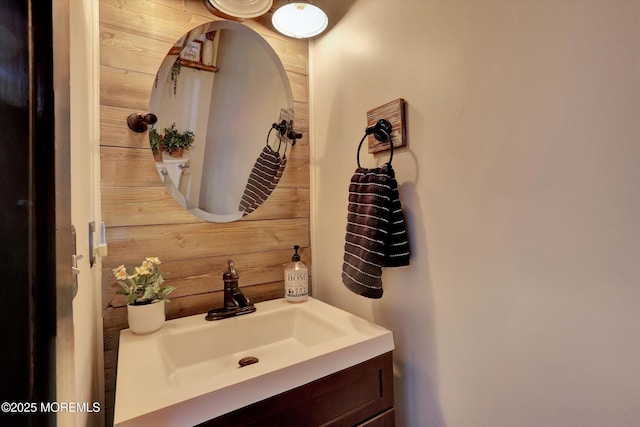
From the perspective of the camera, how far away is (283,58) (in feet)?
4.38

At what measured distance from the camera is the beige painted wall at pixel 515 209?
0.56 meters

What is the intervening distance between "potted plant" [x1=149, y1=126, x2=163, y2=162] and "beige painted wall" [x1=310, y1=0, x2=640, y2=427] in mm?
765

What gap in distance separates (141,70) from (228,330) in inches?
37.0

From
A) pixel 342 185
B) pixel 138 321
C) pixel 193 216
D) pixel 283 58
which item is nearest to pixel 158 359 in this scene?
pixel 138 321

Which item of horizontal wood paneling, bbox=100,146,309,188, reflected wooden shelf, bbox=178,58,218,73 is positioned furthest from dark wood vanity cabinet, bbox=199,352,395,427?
reflected wooden shelf, bbox=178,58,218,73

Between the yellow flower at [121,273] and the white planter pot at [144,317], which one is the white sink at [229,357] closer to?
the white planter pot at [144,317]

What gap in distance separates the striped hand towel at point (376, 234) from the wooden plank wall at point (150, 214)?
46cm

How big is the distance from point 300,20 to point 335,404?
1327 millimetres

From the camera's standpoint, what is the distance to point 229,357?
40.5 inches

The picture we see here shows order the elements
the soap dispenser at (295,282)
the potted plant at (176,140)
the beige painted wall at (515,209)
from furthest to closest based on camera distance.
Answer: the soap dispenser at (295,282), the potted plant at (176,140), the beige painted wall at (515,209)

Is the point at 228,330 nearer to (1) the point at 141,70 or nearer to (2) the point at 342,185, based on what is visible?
(2) the point at 342,185

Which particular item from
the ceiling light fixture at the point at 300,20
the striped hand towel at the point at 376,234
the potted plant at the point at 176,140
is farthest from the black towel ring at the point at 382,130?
the potted plant at the point at 176,140

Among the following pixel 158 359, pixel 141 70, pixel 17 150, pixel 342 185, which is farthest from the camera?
pixel 342 185

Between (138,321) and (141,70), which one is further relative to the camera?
(141,70)
